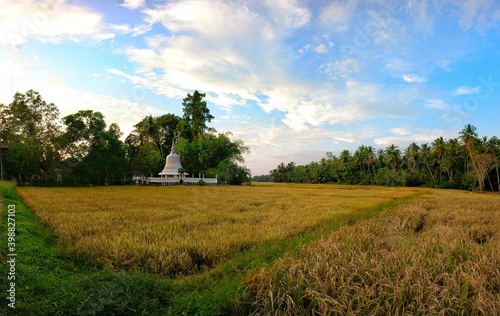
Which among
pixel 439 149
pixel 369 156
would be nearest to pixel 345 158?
pixel 369 156

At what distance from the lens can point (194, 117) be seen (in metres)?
59.1

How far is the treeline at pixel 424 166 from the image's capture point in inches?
1855

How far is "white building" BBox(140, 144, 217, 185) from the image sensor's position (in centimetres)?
4403

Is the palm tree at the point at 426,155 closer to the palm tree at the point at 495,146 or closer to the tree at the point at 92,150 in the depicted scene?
the palm tree at the point at 495,146

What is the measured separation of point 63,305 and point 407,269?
4524 mm

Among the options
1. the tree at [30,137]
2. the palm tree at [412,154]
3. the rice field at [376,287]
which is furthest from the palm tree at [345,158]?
the rice field at [376,287]

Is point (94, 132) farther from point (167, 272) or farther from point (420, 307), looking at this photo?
point (420, 307)

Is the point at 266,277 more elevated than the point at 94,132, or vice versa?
the point at 94,132

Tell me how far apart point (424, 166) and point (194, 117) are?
44.9 m

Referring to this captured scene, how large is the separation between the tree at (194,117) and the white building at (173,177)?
992cm

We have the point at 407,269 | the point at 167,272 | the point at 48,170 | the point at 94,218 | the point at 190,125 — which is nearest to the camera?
the point at 407,269

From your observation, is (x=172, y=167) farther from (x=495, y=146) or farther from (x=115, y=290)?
(x=495, y=146)

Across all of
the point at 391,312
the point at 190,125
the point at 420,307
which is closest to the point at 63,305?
the point at 391,312

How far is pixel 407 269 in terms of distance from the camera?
441cm
